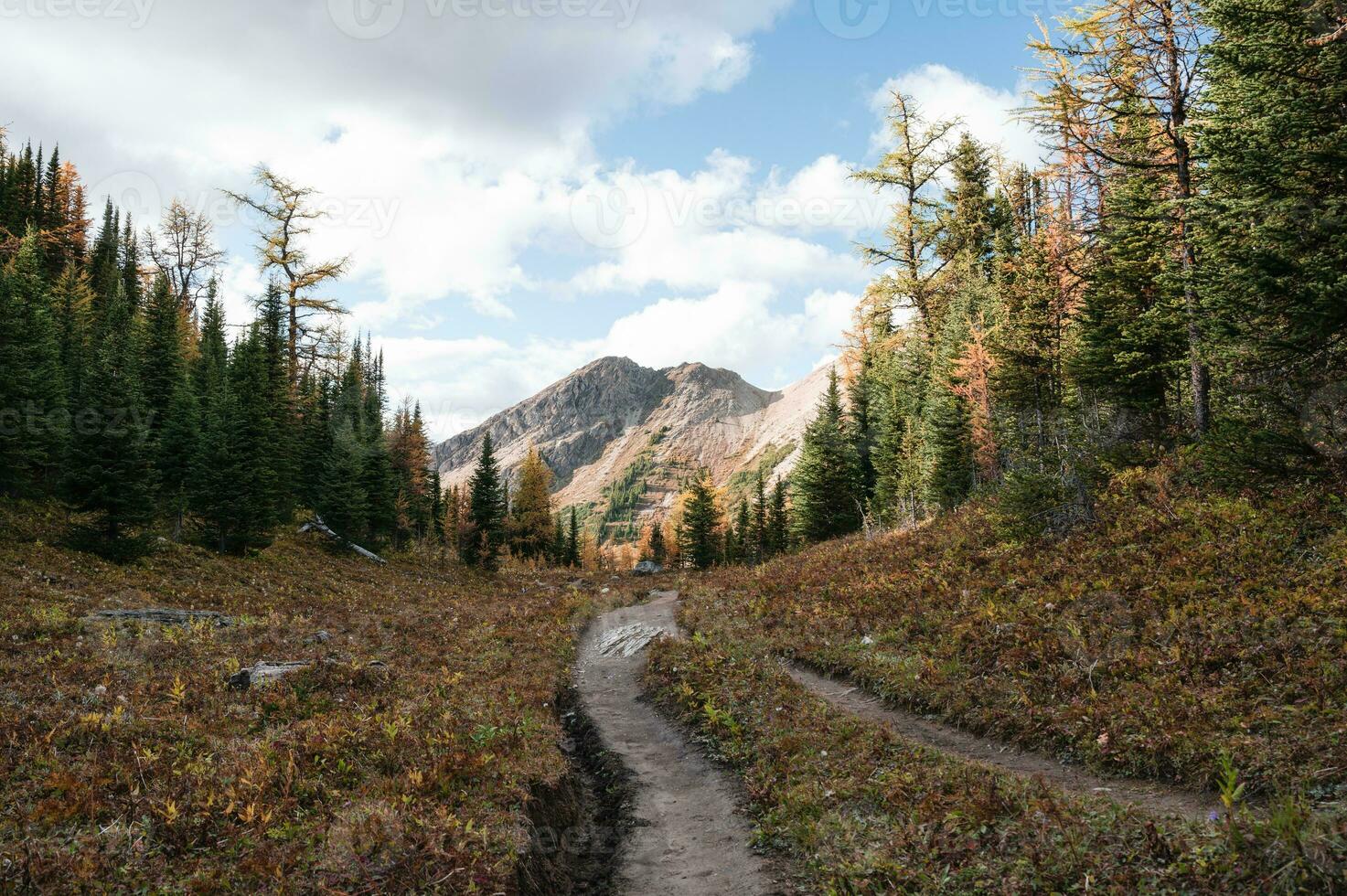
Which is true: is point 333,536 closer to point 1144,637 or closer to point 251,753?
point 251,753

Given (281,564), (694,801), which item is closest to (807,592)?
(694,801)

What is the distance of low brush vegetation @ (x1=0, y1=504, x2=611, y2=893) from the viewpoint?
6.40 metres

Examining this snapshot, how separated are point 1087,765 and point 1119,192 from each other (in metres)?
17.3

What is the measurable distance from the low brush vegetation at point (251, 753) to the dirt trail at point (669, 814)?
5.33 ft

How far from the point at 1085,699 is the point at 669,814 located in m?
7.42

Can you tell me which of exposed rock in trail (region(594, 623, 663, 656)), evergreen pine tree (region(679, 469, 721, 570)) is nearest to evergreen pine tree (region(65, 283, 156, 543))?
exposed rock in trail (region(594, 623, 663, 656))

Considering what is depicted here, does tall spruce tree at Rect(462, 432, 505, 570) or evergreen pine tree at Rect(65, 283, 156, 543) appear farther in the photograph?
tall spruce tree at Rect(462, 432, 505, 570)

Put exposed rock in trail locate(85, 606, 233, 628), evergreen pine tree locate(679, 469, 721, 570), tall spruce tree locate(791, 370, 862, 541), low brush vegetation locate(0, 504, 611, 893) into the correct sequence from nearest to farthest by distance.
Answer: low brush vegetation locate(0, 504, 611, 893) < exposed rock in trail locate(85, 606, 233, 628) < tall spruce tree locate(791, 370, 862, 541) < evergreen pine tree locate(679, 469, 721, 570)

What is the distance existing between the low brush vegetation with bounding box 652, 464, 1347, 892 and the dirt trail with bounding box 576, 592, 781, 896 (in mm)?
686

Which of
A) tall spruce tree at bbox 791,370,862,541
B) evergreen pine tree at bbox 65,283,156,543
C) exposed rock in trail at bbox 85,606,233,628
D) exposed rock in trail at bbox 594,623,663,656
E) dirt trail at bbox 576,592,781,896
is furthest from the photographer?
tall spruce tree at bbox 791,370,862,541

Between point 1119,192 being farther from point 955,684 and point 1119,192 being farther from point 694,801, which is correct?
point 694,801

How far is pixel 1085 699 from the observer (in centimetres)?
1083

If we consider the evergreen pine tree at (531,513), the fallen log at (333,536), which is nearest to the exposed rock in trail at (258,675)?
the fallen log at (333,536)

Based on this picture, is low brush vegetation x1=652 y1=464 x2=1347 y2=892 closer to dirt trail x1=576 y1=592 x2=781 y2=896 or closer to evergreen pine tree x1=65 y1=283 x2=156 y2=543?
dirt trail x1=576 y1=592 x2=781 y2=896
